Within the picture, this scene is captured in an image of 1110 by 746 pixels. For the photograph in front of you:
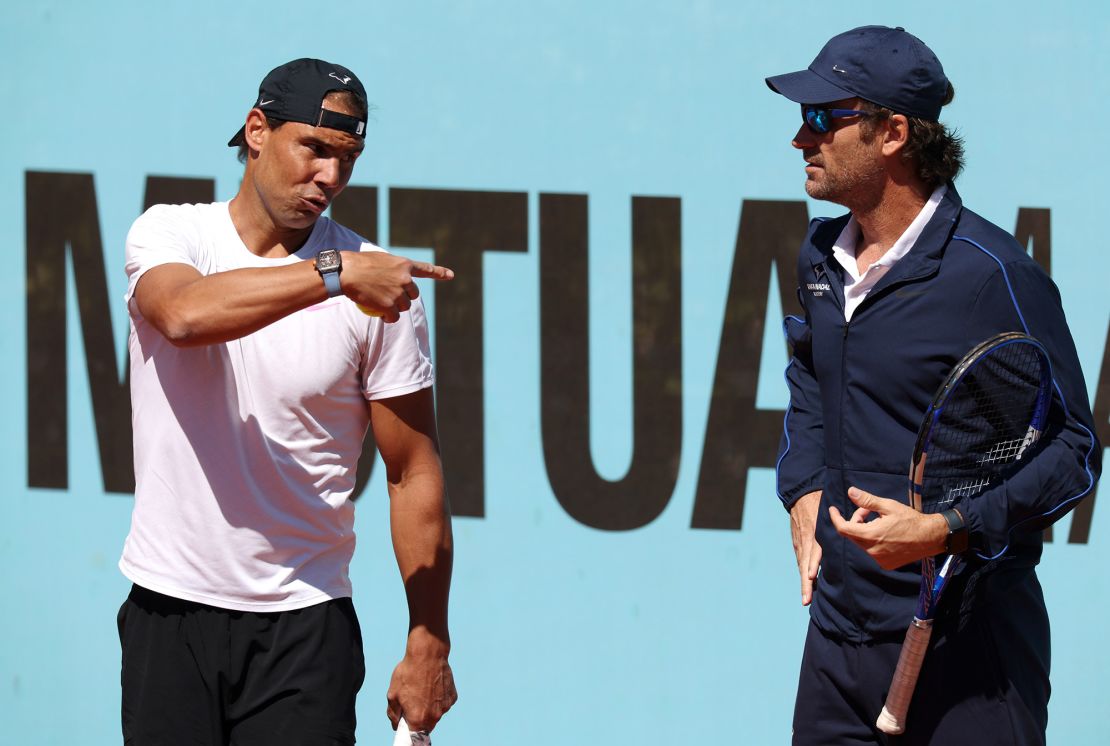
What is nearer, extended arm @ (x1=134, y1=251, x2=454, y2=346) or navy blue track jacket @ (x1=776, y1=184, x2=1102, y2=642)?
extended arm @ (x1=134, y1=251, x2=454, y2=346)

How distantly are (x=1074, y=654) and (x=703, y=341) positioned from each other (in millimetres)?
1455

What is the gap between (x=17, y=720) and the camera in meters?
4.31

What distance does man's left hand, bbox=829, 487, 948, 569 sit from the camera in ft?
7.36

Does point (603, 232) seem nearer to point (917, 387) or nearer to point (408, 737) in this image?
point (917, 387)

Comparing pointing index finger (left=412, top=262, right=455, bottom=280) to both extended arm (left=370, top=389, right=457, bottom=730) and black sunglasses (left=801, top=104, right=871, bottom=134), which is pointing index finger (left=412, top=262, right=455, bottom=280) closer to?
extended arm (left=370, top=389, right=457, bottom=730)

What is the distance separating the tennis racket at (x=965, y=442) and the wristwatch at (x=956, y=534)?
0.20 ft

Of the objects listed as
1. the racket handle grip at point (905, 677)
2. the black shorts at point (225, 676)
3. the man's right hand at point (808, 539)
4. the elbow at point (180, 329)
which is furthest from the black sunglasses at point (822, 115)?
the black shorts at point (225, 676)

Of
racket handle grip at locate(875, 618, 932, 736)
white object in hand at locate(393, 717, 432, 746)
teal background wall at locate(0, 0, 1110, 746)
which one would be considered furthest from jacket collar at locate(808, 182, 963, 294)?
teal background wall at locate(0, 0, 1110, 746)

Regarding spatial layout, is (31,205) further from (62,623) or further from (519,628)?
(519,628)

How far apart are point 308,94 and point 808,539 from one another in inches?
51.0

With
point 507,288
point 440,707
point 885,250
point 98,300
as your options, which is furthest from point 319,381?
point 98,300

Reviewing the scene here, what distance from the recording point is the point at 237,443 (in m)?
2.49

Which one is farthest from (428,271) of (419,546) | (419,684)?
(419,684)

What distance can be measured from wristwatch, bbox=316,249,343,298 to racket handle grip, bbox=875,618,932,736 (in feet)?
3.72
